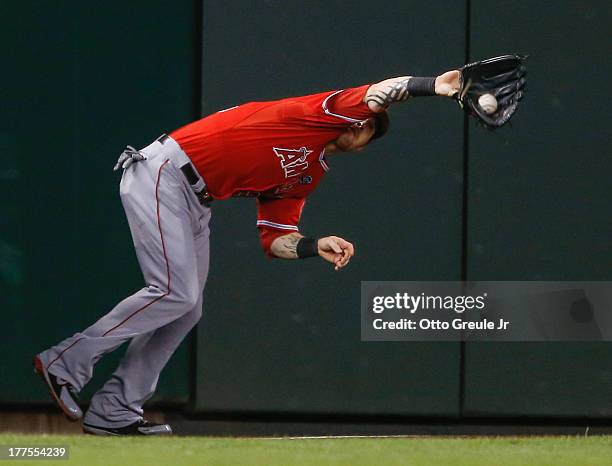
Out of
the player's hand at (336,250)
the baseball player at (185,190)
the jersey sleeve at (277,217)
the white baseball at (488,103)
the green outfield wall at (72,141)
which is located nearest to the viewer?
the white baseball at (488,103)

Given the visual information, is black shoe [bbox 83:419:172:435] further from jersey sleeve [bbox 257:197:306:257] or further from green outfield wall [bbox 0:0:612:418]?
green outfield wall [bbox 0:0:612:418]

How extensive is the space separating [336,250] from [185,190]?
64 centimetres

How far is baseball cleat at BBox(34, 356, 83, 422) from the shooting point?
4.80 m

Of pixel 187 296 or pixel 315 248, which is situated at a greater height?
pixel 315 248

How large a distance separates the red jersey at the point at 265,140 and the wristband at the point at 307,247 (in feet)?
0.80

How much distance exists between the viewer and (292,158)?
4.91m

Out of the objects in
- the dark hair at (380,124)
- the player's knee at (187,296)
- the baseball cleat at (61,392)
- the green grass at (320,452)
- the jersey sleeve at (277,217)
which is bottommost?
the green grass at (320,452)

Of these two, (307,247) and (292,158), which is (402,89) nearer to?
(292,158)

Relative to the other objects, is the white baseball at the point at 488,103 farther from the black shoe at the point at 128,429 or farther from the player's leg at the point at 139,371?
the black shoe at the point at 128,429

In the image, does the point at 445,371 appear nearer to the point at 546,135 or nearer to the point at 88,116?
the point at 546,135

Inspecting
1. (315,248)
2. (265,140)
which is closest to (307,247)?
(315,248)

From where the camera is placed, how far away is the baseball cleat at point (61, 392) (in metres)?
4.80

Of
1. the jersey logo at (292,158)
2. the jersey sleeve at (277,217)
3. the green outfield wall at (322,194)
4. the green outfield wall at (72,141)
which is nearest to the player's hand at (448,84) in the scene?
the jersey logo at (292,158)

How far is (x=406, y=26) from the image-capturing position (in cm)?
605
